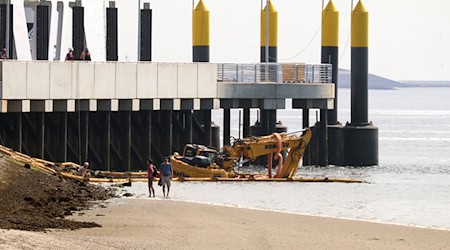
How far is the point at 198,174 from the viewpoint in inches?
2104

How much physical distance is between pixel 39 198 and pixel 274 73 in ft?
99.3

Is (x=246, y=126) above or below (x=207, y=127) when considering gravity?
below

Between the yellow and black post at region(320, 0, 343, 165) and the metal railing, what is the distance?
1.36 m

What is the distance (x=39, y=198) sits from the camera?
39.2 metres

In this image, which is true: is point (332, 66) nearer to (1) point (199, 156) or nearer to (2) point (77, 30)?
(2) point (77, 30)

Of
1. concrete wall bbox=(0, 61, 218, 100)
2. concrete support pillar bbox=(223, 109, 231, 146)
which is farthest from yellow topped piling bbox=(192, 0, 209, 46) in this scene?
concrete wall bbox=(0, 61, 218, 100)

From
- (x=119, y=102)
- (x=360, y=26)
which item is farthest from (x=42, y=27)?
(x=360, y=26)

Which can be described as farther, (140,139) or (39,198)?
(140,139)

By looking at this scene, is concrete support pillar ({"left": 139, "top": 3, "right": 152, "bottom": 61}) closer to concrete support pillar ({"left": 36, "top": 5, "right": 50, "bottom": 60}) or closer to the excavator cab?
concrete support pillar ({"left": 36, "top": 5, "right": 50, "bottom": 60})

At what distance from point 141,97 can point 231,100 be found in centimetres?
721

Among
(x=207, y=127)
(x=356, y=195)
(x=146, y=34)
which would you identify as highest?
(x=146, y=34)

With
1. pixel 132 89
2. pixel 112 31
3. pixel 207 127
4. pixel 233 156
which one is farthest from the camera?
pixel 207 127

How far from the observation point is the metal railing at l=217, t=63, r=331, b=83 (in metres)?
66.5

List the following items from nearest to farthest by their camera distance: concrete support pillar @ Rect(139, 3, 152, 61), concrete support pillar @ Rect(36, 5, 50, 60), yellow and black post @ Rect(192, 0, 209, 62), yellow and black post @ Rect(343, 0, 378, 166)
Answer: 1. concrete support pillar @ Rect(36, 5, 50, 60)
2. concrete support pillar @ Rect(139, 3, 152, 61)
3. yellow and black post @ Rect(343, 0, 378, 166)
4. yellow and black post @ Rect(192, 0, 209, 62)
